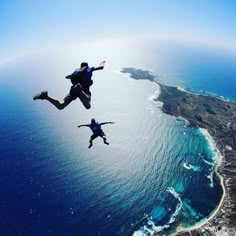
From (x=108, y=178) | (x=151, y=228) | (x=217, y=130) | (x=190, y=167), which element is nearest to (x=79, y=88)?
(x=151, y=228)

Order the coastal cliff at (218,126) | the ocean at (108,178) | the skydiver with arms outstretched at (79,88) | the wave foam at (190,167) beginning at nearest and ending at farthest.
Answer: the skydiver with arms outstretched at (79,88), the coastal cliff at (218,126), the ocean at (108,178), the wave foam at (190,167)

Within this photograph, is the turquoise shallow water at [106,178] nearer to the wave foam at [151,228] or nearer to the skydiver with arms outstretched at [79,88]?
the wave foam at [151,228]

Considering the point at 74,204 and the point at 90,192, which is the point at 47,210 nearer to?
the point at 74,204

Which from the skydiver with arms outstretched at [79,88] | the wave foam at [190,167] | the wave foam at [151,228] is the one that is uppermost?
the skydiver with arms outstretched at [79,88]

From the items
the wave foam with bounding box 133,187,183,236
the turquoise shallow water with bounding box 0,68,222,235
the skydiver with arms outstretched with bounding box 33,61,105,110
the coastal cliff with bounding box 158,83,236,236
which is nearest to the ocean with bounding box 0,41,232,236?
the wave foam with bounding box 133,187,183,236

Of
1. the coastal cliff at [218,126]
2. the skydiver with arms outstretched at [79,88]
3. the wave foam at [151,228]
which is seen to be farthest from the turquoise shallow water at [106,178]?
the skydiver with arms outstretched at [79,88]

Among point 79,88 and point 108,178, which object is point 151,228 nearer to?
point 108,178

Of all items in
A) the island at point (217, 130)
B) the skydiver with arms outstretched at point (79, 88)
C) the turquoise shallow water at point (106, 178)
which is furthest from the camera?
the turquoise shallow water at point (106, 178)
